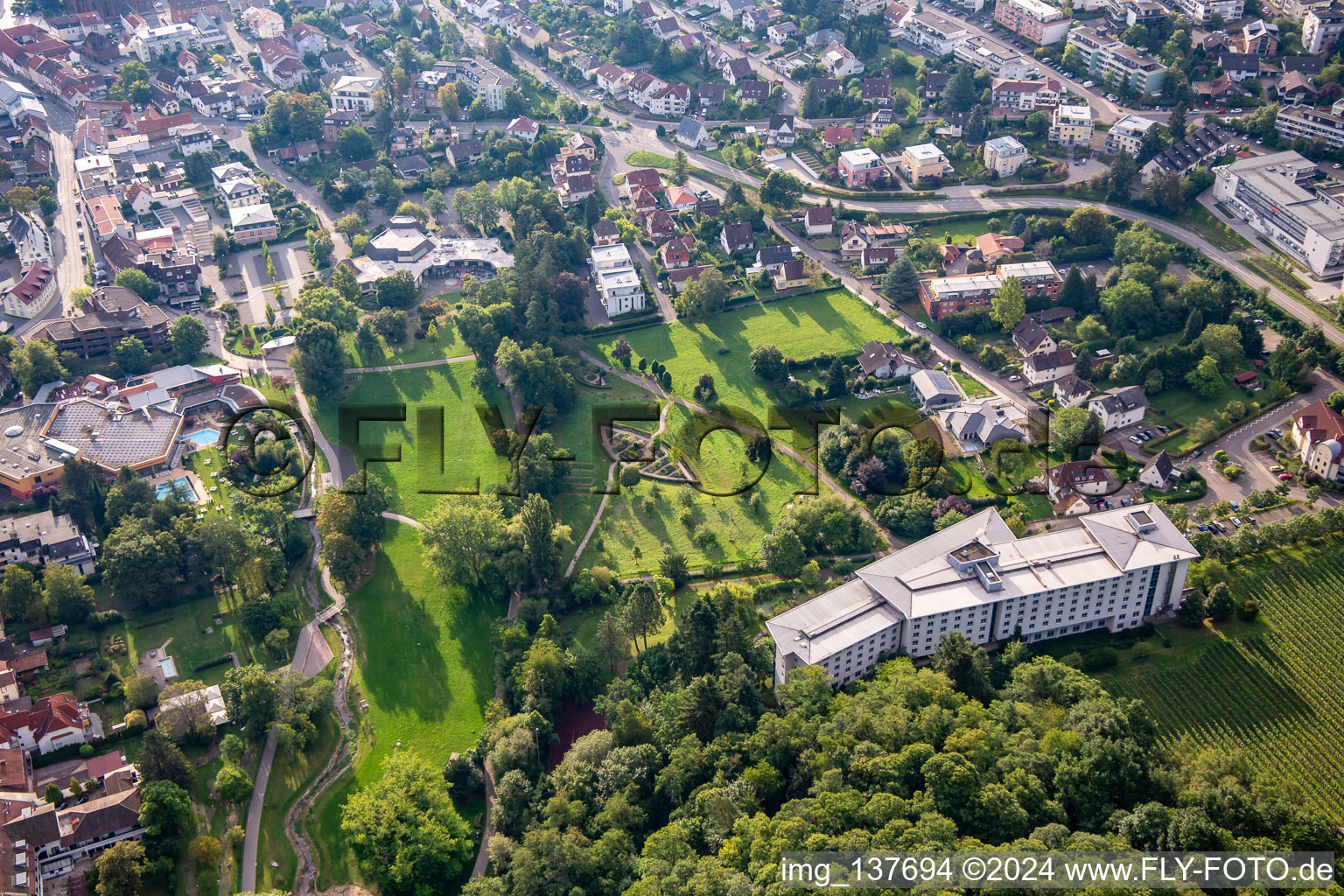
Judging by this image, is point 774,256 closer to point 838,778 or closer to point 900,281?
point 900,281

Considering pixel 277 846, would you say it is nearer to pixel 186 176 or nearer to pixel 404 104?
pixel 186 176

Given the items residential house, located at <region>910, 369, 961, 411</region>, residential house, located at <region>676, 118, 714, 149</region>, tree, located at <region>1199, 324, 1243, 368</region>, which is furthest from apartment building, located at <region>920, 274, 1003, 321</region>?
residential house, located at <region>676, 118, 714, 149</region>

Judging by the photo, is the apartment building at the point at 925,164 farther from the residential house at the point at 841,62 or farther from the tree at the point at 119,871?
the tree at the point at 119,871

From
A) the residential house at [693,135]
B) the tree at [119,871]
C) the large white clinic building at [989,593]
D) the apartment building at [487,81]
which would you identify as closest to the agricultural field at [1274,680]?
the large white clinic building at [989,593]

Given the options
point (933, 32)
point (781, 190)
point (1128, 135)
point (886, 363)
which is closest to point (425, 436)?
point (886, 363)

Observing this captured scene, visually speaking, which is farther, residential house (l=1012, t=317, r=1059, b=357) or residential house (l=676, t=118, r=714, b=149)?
residential house (l=676, t=118, r=714, b=149)

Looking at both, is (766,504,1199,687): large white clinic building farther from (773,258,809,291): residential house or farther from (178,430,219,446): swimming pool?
(178,430,219,446): swimming pool
